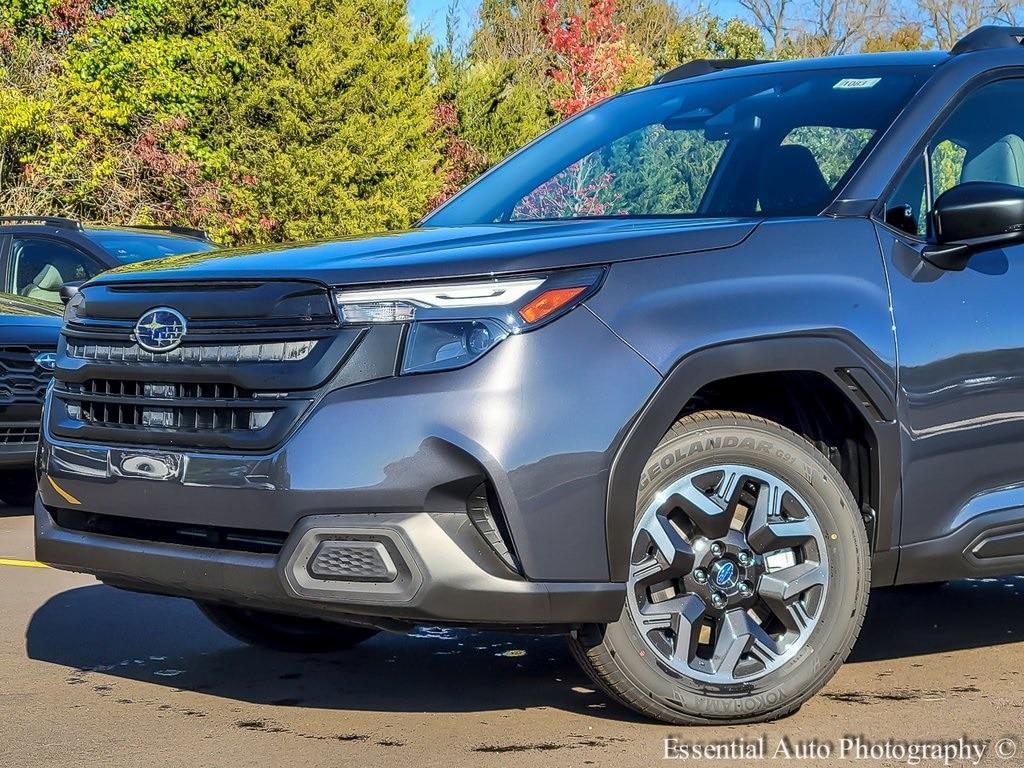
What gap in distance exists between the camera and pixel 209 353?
12.8ft

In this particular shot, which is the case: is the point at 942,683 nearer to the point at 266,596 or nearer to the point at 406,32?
the point at 266,596

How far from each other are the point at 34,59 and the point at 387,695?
26.3m

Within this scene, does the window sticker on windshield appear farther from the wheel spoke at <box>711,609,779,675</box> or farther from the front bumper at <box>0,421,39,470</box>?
the front bumper at <box>0,421,39,470</box>

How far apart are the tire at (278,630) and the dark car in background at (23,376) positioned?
3.70m

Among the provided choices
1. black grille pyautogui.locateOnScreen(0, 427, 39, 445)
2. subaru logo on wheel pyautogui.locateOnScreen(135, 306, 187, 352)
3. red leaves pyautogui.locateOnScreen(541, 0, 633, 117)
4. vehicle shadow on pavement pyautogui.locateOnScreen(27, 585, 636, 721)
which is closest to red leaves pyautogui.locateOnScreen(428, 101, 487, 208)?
red leaves pyautogui.locateOnScreen(541, 0, 633, 117)

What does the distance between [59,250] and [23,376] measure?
223cm

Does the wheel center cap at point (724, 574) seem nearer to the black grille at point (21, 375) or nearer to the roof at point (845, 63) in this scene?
the roof at point (845, 63)

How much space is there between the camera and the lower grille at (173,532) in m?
3.84

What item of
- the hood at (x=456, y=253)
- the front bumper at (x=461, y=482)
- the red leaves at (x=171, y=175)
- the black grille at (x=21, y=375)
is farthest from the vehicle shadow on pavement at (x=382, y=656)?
the red leaves at (x=171, y=175)

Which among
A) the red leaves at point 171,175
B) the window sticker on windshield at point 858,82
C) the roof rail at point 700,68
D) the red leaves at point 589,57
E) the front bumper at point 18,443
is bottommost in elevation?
the front bumper at point 18,443

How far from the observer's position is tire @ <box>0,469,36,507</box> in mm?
9453

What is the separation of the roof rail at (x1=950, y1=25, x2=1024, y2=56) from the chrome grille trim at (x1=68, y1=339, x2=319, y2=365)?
2.37 meters

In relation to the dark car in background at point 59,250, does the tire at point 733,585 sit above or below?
below
